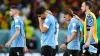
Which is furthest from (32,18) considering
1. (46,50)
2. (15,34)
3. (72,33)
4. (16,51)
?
(72,33)

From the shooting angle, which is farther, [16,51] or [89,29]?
[16,51]

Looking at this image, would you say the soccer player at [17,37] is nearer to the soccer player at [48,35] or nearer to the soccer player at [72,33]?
the soccer player at [48,35]

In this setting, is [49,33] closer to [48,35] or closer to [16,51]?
[48,35]

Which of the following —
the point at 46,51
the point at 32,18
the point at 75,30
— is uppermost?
the point at 32,18

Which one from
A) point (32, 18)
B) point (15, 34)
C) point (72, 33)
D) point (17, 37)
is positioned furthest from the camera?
point (32, 18)

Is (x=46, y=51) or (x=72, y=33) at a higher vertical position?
(x=72, y=33)

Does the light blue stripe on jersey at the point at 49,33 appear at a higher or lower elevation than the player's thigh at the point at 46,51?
higher

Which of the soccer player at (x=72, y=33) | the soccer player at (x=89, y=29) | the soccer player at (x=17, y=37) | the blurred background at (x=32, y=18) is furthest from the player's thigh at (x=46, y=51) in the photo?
the blurred background at (x=32, y=18)

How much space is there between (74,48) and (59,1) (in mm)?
9490

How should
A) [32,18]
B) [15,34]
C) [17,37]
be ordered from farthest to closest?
[32,18] → [17,37] → [15,34]

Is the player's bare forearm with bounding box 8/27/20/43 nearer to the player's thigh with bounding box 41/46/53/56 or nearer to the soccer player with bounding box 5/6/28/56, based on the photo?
the soccer player with bounding box 5/6/28/56

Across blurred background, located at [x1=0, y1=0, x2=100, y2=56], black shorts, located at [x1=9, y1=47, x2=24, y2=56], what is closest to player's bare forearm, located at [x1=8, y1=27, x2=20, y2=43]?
black shorts, located at [x1=9, y1=47, x2=24, y2=56]

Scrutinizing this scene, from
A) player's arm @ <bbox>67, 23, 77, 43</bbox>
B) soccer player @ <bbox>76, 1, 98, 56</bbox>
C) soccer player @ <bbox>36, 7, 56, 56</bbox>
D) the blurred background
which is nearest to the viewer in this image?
player's arm @ <bbox>67, 23, 77, 43</bbox>

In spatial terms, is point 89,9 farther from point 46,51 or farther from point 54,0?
point 54,0
